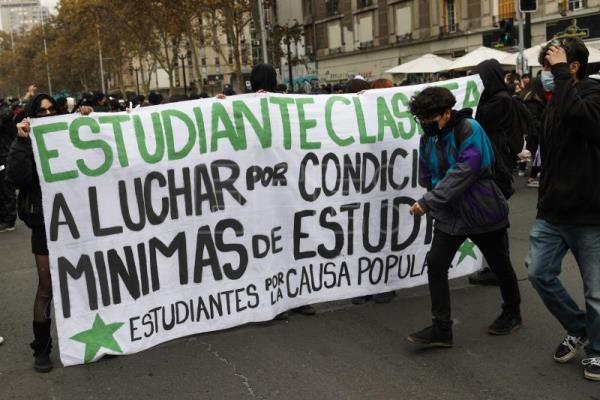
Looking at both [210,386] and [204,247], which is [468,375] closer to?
[210,386]

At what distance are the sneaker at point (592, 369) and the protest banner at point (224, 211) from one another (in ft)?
5.70

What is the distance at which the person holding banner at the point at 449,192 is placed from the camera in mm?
4152

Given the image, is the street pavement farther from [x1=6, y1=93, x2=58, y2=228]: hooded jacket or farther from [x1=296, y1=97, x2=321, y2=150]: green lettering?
[x1=296, y1=97, x2=321, y2=150]: green lettering

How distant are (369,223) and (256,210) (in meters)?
0.93

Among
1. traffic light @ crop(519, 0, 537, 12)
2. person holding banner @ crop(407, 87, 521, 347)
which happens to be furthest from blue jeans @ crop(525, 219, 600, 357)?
traffic light @ crop(519, 0, 537, 12)

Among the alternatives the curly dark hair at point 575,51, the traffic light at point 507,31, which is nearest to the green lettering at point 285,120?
the curly dark hair at point 575,51

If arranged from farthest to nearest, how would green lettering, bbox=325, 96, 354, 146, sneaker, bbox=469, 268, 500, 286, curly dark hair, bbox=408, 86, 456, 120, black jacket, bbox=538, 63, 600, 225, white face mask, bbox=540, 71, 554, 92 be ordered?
1. sneaker, bbox=469, 268, 500, 286
2. green lettering, bbox=325, 96, 354, 146
3. curly dark hair, bbox=408, 86, 456, 120
4. white face mask, bbox=540, 71, 554, 92
5. black jacket, bbox=538, 63, 600, 225

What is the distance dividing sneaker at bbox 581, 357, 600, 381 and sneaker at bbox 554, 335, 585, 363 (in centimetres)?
20

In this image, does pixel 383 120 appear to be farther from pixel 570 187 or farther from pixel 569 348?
pixel 569 348

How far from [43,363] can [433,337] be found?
2.51 metres

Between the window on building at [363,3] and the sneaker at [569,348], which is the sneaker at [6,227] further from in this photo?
the window on building at [363,3]

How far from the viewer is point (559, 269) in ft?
12.9

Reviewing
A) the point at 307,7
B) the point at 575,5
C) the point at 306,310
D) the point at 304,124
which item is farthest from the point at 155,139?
the point at 307,7

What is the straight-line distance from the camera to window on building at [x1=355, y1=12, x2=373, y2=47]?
150 feet
